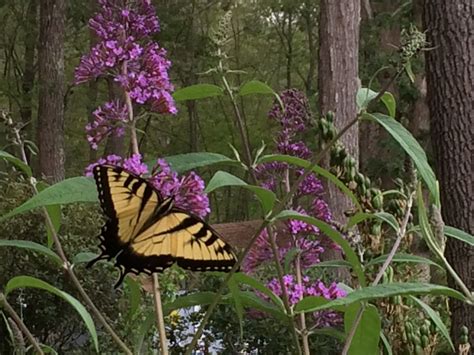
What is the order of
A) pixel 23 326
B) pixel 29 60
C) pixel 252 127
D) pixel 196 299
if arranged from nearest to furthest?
pixel 23 326, pixel 196 299, pixel 29 60, pixel 252 127

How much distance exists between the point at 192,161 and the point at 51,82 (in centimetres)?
1124

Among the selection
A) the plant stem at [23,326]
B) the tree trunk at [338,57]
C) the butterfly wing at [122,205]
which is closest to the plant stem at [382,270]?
the butterfly wing at [122,205]

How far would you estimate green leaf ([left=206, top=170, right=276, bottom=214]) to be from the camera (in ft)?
3.97

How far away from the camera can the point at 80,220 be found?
6.33m

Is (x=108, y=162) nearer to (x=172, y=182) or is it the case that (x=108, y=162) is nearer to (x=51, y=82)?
(x=172, y=182)

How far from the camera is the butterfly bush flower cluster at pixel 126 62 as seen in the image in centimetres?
146

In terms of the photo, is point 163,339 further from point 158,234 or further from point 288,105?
point 288,105

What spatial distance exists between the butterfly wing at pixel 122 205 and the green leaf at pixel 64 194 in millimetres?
48

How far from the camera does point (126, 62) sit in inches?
58.9

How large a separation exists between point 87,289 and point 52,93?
22.9 feet

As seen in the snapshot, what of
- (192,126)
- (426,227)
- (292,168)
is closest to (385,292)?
(426,227)

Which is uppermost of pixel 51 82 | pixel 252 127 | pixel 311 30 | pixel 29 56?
pixel 311 30

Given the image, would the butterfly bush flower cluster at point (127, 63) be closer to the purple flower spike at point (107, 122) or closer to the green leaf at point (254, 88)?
the purple flower spike at point (107, 122)

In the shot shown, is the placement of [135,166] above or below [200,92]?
below
